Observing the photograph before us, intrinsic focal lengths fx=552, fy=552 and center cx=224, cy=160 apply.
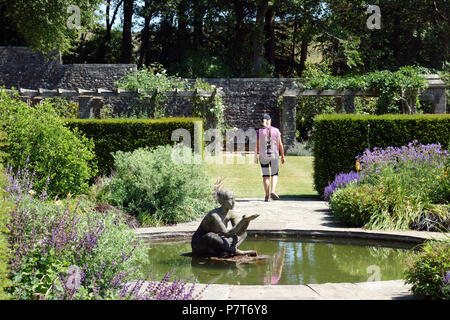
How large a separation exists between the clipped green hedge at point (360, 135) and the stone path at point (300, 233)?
0.88 m

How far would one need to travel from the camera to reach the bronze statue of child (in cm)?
600

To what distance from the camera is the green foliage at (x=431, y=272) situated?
4.16 meters

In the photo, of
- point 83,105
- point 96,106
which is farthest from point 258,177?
point 83,105

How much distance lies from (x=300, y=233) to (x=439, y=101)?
1267 cm

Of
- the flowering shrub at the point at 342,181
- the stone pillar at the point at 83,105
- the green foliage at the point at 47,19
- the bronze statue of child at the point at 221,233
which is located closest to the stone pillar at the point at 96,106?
the stone pillar at the point at 83,105

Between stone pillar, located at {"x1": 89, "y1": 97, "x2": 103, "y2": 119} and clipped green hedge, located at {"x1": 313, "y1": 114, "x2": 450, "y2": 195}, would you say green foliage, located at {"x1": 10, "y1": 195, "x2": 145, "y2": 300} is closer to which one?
clipped green hedge, located at {"x1": 313, "y1": 114, "x2": 450, "y2": 195}

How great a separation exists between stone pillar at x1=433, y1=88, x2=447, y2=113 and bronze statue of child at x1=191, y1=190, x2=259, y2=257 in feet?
46.0

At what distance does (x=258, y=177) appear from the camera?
14383mm

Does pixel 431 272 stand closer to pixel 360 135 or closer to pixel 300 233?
pixel 300 233

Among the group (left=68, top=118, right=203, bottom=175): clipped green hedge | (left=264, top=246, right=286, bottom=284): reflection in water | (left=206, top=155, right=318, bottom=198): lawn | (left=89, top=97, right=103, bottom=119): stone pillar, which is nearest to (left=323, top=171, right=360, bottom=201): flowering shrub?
(left=206, top=155, right=318, bottom=198): lawn

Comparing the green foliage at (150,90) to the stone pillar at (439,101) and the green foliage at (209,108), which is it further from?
the stone pillar at (439,101)

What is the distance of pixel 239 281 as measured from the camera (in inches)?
207

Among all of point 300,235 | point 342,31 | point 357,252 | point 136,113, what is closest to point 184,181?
point 300,235
